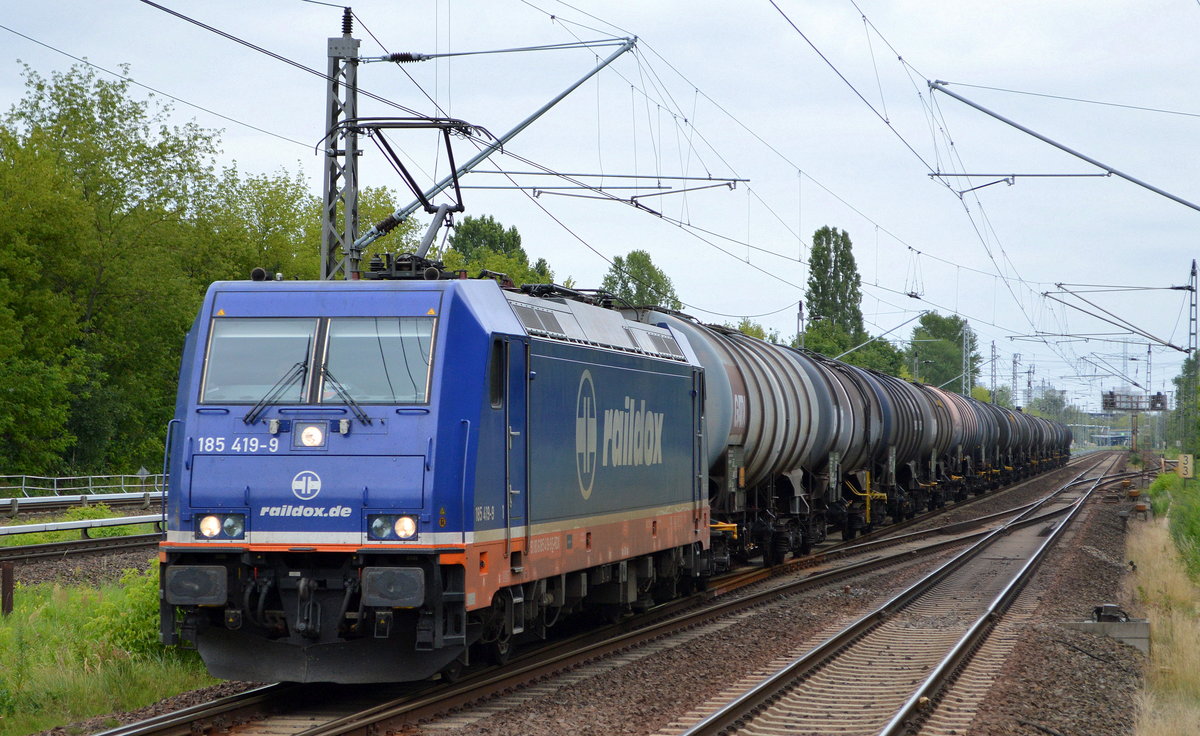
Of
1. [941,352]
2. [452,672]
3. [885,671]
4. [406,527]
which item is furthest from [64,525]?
[941,352]

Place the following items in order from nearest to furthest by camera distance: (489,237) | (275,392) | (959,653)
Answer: (275,392) → (959,653) → (489,237)

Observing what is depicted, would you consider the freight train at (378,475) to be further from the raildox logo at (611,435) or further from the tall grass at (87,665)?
the tall grass at (87,665)

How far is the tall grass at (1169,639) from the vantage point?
34.5 feet

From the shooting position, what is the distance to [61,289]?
39219 millimetres

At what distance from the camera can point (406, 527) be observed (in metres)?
9.18

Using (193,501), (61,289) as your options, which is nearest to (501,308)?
(193,501)

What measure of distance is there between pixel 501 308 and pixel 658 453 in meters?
4.47

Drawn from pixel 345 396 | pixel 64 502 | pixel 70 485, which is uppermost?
pixel 345 396

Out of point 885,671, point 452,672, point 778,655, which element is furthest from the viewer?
point 778,655

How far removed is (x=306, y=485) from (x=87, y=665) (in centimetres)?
307

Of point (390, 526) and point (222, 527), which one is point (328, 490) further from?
point (222, 527)

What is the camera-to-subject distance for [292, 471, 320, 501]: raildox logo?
936 cm

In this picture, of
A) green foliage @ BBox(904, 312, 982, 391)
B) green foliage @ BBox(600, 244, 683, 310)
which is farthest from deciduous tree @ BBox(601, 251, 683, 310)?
green foliage @ BBox(904, 312, 982, 391)

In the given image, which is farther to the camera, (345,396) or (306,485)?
(345,396)
